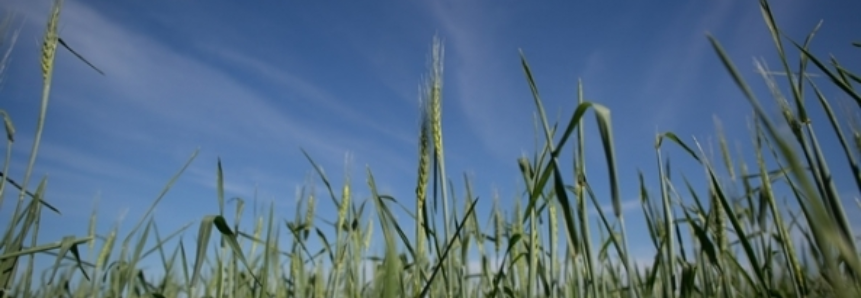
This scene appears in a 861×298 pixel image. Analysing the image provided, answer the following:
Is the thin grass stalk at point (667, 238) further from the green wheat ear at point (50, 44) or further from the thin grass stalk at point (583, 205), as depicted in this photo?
the green wheat ear at point (50, 44)

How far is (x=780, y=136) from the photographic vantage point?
625mm

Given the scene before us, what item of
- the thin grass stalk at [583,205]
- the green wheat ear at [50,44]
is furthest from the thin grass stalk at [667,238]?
the green wheat ear at [50,44]

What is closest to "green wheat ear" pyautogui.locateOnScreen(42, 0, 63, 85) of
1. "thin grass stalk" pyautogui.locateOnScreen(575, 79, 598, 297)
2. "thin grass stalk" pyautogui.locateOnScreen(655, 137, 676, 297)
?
"thin grass stalk" pyautogui.locateOnScreen(575, 79, 598, 297)

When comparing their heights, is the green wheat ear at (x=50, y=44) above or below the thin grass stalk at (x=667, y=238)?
above

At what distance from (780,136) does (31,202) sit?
2.05 metres

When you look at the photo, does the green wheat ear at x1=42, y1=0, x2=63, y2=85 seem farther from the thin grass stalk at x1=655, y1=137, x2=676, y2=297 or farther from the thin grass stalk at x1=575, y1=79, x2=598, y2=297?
the thin grass stalk at x1=655, y1=137, x2=676, y2=297

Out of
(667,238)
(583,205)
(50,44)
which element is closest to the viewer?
(583,205)

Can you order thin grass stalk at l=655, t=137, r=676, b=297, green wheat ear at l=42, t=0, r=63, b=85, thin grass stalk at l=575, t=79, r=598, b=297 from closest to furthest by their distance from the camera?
thin grass stalk at l=575, t=79, r=598, b=297 < thin grass stalk at l=655, t=137, r=676, b=297 < green wheat ear at l=42, t=0, r=63, b=85

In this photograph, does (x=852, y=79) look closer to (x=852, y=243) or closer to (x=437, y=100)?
(x=852, y=243)

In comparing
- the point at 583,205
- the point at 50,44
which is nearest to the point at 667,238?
the point at 583,205

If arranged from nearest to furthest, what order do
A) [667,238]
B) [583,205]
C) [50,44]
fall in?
[583,205] → [667,238] → [50,44]

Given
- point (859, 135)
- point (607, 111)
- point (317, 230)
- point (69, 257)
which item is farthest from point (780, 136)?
point (69, 257)

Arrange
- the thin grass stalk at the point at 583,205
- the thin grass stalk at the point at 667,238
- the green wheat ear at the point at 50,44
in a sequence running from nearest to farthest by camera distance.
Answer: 1. the thin grass stalk at the point at 583,205
2. the thin grass stalk at the point at 667,238
3. the green wheat ear at the point at 50,44

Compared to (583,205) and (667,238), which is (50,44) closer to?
(583,205)
